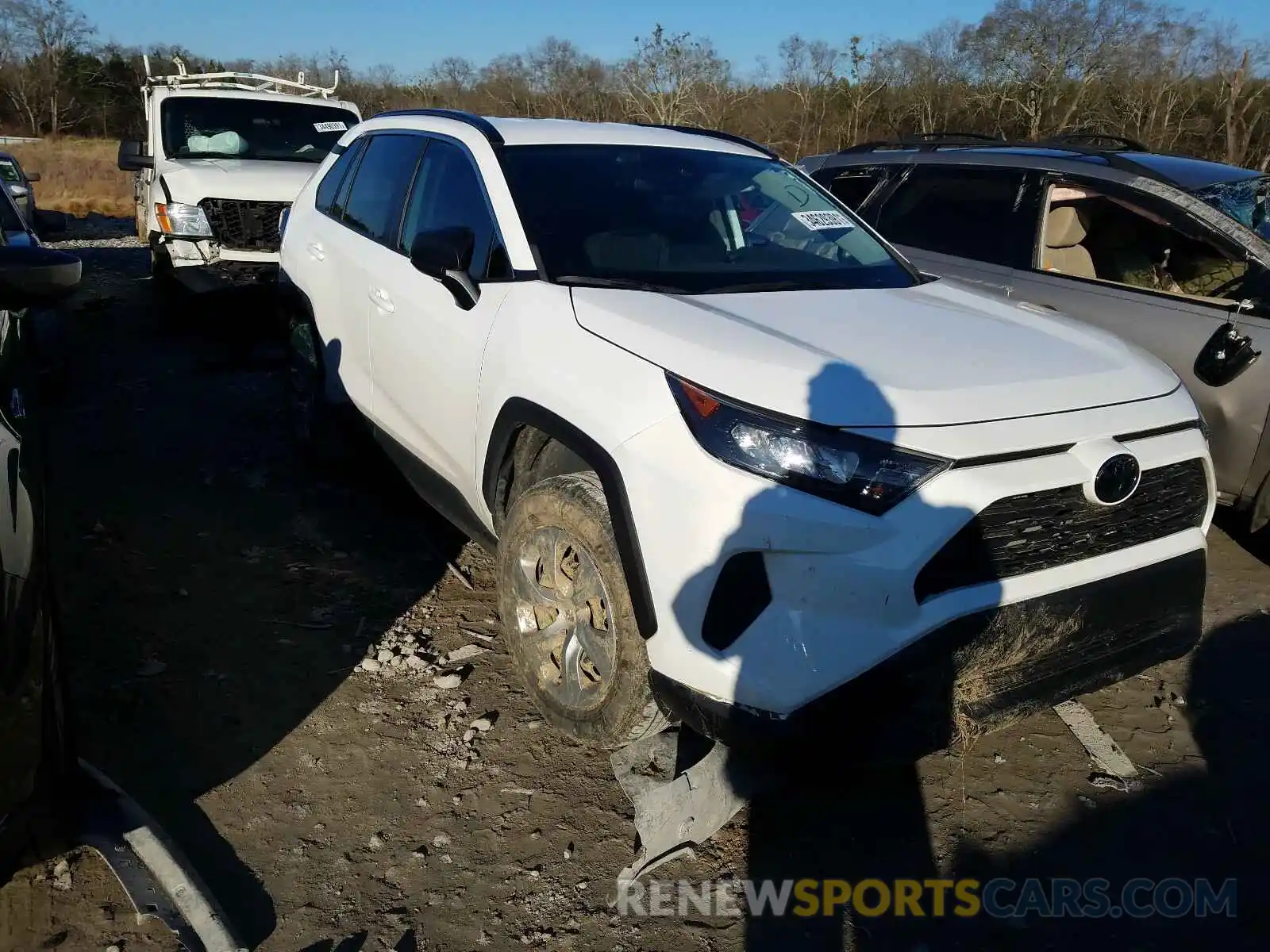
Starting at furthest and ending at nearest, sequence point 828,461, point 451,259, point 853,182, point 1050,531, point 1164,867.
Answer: point 853,182 < point 451,259 < point 1164,867 < point 1050,531 < point 828,461

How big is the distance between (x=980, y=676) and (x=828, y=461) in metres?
0.70

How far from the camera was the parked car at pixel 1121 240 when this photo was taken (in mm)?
4188

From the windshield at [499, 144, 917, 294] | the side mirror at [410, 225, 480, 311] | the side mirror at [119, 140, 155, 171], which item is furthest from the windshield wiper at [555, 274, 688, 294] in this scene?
the side mirror at [119, 140, 155, 171]

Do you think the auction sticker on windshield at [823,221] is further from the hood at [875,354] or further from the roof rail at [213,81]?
the roof rail at [213,81]

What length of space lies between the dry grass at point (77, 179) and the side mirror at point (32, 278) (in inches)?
768

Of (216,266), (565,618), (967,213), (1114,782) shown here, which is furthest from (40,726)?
(216,266)

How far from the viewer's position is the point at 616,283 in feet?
9.95

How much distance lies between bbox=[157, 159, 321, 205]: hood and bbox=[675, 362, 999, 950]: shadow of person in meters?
6.92

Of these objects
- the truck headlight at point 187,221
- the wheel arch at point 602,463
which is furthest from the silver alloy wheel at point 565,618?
the truck headlight at point 187,221

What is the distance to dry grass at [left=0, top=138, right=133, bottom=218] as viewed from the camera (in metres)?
22.8

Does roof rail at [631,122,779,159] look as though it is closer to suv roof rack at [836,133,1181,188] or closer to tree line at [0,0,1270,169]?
suv roof rack at [836,133,1181,188]

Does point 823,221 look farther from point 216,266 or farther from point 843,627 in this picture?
point 216,266

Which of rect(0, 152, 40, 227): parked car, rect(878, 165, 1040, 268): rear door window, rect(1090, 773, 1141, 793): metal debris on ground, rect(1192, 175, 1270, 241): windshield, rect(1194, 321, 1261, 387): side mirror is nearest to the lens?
rect(1090, 773, 1141, 793): metal debris on ground

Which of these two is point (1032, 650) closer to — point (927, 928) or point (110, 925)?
point (927, 928)
